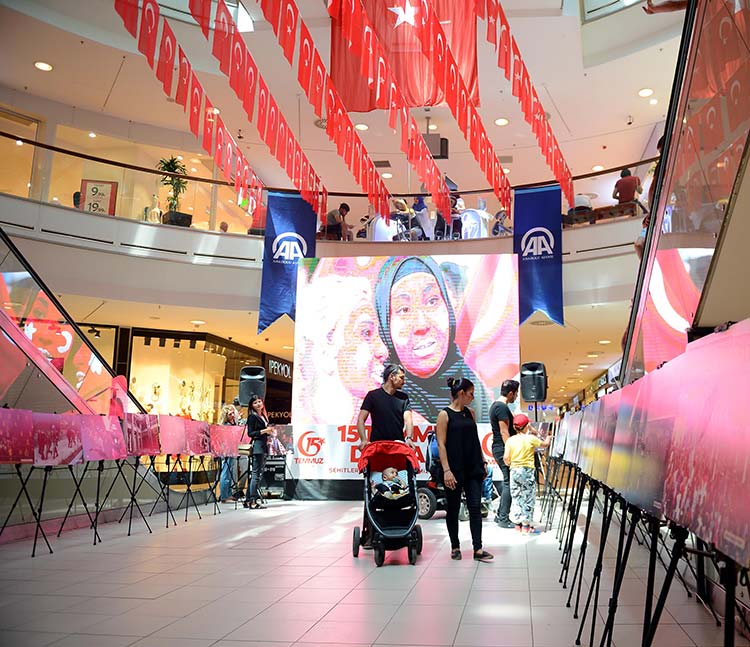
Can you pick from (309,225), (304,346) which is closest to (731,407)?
(304,346)

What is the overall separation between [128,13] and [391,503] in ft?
15.3

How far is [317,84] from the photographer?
24.2 feet

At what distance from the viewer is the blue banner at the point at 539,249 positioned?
1173 cm

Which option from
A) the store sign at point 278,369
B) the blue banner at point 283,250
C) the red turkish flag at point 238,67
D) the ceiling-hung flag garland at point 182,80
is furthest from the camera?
the store sign at point 278,369

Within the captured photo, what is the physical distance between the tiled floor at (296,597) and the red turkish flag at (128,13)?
4.36 metres

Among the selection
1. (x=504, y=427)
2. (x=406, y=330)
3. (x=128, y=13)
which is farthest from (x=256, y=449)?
(x=128, y=13)

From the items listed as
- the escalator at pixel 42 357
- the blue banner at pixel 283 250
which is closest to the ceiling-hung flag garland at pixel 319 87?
the blue banner at pixel 283 250

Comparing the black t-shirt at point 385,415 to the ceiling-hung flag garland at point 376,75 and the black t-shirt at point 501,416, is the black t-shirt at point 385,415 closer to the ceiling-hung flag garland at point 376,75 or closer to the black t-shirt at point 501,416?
the black t-shirt at point 501,416

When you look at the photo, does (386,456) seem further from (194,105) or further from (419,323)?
(419,323)

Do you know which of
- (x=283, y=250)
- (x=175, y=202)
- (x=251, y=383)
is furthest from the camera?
(x=175, y=202)

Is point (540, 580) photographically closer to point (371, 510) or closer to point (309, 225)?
point (371, 510)

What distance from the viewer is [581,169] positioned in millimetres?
18703

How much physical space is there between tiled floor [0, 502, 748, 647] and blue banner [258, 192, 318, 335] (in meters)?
6.15

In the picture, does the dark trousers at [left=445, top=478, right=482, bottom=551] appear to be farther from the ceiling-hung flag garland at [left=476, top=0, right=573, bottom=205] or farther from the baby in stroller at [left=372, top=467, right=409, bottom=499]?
the ceiling-hung flag garland at [left=476, top=0, right=573, bottom=205]
